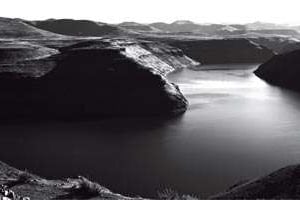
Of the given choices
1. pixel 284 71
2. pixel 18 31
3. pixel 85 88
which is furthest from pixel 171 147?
pixel 18 31

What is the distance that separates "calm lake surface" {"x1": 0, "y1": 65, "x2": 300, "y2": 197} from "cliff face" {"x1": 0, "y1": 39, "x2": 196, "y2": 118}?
3.69 meters

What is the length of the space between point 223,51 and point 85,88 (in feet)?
261

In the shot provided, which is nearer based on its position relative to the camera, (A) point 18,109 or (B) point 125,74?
(A) point 18,109

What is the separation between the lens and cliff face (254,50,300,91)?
8062 cm

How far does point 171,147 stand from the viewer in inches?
1471

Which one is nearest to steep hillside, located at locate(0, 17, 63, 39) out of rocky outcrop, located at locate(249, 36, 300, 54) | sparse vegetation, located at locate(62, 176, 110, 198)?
rocky outcrop, located at locate(249, 36, 300, 54)

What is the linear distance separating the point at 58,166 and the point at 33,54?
46534 millimetres

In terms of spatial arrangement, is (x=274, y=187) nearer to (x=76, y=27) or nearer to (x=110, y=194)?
(x=110, y=194)

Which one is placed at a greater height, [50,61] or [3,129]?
[50,61]

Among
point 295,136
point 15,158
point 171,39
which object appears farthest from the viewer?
point 171,39

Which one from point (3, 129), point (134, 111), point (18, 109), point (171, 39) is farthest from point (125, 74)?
point (171, 39)

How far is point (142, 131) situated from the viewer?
147 feet

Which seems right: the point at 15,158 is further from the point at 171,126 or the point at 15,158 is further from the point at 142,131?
the point at 171,126

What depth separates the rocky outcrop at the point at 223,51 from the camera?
129 metres
